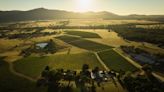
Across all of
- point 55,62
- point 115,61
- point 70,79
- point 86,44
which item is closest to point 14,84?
point 70,79

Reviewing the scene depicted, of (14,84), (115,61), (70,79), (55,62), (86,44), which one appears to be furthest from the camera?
(86,44)

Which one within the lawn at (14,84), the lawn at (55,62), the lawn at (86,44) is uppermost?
the lawn at (86,44)

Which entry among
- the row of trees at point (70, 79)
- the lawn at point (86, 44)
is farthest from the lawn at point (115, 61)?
the lawn at point (86, 44)

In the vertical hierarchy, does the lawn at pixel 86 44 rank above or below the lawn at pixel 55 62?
above

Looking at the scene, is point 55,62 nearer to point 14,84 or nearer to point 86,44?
point 14,84

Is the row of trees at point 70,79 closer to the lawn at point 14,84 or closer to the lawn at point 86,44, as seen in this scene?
the lawn at point 14,84

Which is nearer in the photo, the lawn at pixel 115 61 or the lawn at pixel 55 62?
the lawn at pixel 55 62
